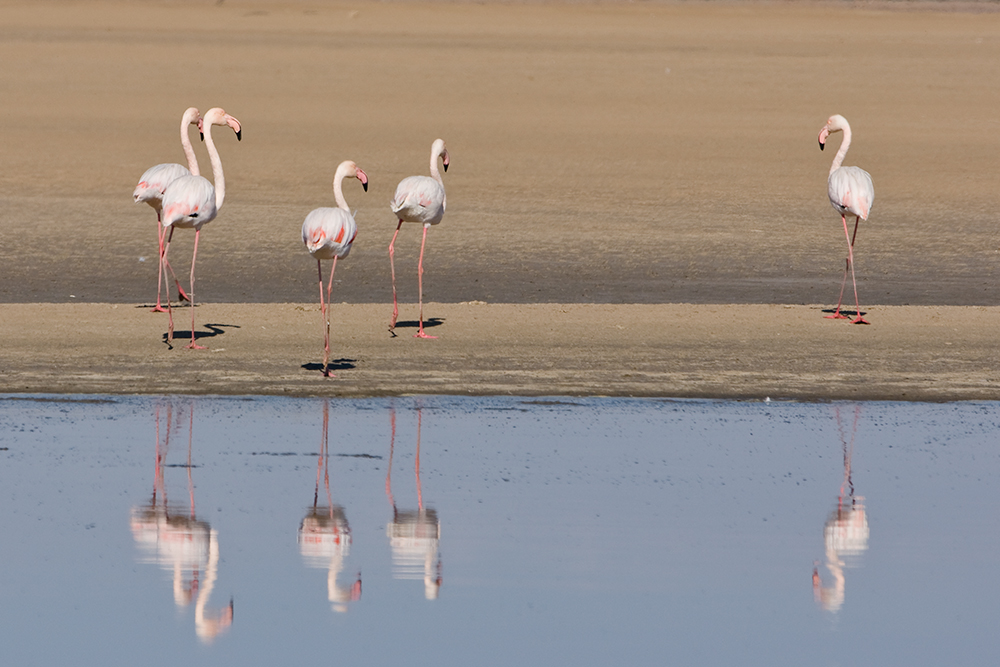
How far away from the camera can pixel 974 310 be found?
14164 millimetres

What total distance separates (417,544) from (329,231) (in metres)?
4.76

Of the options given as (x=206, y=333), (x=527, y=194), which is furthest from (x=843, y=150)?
(x=206, y=333)

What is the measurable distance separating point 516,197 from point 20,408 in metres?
12.1

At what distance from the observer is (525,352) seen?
1173 centimetres

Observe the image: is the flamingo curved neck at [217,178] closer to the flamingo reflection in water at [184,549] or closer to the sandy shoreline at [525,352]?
the sandy shoreline at [525,352]

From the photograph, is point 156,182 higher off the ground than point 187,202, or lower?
higher

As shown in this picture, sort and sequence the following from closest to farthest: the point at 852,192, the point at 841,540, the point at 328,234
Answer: the point at 841,540, the point at 328,234, the point at 852,192

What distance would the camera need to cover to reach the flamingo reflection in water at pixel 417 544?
236 inches

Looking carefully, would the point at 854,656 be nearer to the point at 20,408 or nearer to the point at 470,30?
the point at 20,408

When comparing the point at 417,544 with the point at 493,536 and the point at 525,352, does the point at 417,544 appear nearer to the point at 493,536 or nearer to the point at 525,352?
the point at 493,536

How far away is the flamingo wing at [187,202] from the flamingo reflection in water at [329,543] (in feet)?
16.0

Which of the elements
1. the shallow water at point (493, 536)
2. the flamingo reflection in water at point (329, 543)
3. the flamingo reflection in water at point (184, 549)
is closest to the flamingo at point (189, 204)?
the shallow water at point (493, 536)

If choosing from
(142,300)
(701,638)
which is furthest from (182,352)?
(701,638)

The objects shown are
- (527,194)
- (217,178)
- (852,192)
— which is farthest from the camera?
(527,194)
